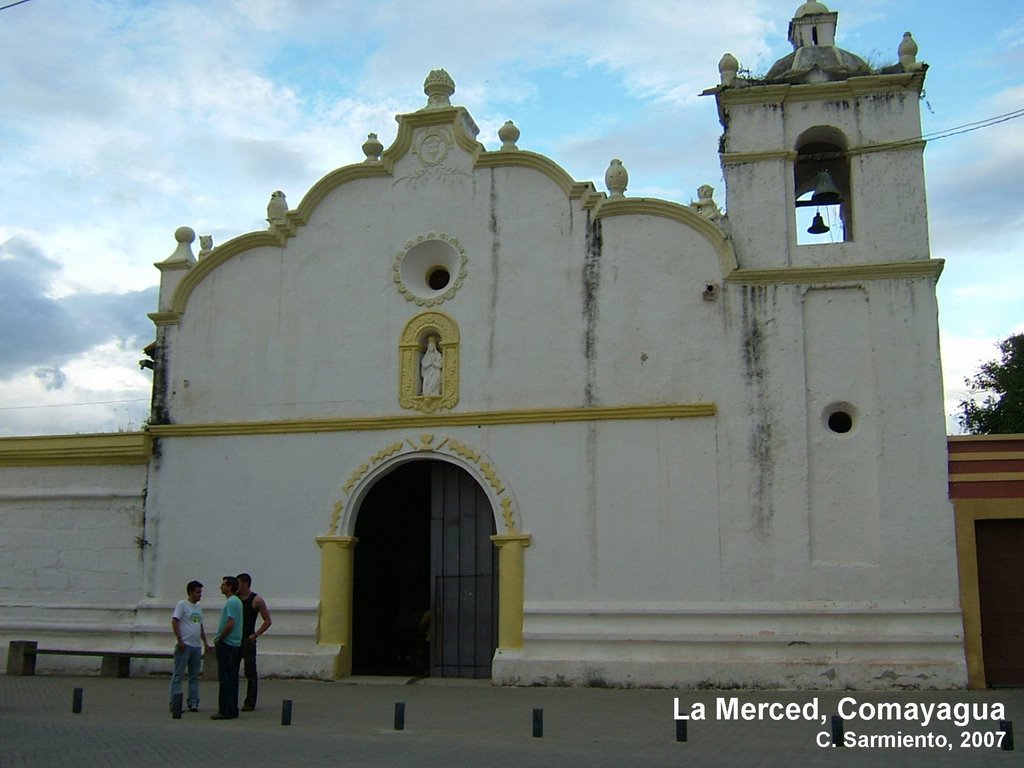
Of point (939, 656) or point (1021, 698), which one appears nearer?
point (1021, 698)

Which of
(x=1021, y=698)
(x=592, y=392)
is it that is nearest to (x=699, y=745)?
(x=1021, y=698)

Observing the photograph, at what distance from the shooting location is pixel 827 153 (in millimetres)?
16344

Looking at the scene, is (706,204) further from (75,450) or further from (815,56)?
(75,450)

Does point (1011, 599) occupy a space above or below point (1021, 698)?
above

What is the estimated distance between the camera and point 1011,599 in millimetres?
14469

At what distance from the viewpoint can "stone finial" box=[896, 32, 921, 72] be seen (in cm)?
1571

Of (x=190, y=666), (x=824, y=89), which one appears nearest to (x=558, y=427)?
(x=190, y=666)

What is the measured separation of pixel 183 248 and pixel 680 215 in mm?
8060

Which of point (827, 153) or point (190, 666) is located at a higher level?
point (827, 153)

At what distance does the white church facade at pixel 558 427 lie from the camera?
1463 centimetres

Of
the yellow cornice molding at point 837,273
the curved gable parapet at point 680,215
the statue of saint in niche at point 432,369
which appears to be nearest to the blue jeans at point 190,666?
the statue of saint in niche at point 432,369

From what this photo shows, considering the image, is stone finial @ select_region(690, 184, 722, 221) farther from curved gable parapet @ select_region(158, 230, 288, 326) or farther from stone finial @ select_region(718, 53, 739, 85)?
curved gable parapet @ select_region(158, 230, 288, 326)

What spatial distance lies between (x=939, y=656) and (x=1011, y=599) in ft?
4.40

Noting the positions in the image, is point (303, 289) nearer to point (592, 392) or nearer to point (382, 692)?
point (592, 392)
